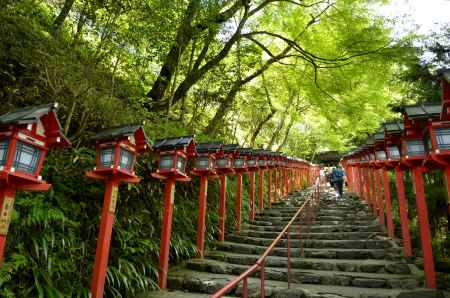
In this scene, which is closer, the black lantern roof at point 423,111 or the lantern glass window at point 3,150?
the lantern glass window at point 3,150

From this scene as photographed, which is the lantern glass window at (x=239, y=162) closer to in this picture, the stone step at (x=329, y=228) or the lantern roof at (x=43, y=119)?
the stone step at (x=329, y=228)

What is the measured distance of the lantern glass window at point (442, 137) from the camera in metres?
4.61

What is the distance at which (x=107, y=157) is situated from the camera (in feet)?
15.6

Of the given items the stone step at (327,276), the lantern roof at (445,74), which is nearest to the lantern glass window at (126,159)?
the stone step at (327,276)

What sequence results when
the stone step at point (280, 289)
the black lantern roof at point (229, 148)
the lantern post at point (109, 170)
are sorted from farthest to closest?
the black lantern roof at point (229, 148), the stone step at point (280, 289), the lantern post at point (109, 170)

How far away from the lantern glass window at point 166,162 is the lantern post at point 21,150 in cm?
272

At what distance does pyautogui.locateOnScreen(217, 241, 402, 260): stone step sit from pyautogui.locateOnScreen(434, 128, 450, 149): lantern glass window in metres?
4.13

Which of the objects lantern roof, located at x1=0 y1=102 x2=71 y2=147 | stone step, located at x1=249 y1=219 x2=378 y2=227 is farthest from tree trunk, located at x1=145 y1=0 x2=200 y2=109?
stone step, located at x1=249 y1=219 x2=378 y2=227

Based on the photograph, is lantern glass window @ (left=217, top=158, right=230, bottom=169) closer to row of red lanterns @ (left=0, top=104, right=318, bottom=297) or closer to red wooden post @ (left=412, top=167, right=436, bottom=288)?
row of red lanterns @ (left=0, top=104, right=318, bottom=297)

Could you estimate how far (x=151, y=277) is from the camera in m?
6.28

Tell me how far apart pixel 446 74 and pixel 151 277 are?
19.4 ft

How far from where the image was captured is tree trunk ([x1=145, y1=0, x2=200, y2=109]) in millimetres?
7820

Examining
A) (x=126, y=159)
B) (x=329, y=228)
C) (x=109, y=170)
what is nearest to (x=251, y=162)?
(x=329, y=228)

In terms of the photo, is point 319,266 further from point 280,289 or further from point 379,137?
point 379,137
